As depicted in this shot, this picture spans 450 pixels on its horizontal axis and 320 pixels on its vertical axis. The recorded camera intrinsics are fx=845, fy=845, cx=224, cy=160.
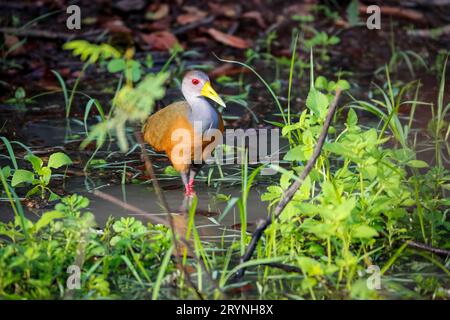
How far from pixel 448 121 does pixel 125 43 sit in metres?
3.22

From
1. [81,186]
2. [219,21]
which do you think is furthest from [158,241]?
[219,21]

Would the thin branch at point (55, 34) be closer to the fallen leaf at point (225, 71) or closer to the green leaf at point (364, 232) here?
the fallen leaf at point (225, 71)

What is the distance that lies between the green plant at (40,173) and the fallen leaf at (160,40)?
130 inches

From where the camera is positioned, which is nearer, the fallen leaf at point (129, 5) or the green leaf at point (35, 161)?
the green leaf at point (35, 161)

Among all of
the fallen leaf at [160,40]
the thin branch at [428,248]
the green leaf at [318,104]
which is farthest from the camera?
the fallen leaf at [160,40]

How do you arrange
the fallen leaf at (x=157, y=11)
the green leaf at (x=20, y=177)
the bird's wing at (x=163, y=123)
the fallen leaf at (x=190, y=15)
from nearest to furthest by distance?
1. the green leaf at (x=20, y=177)
2. the bird's wing at (x=163, y=123)
3. the fallen leaf at (x=190, y=15)
4. the fallen leaf at (x=157, y=11)

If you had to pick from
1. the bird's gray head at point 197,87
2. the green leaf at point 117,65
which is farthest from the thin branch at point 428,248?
the green leaf at point 117,65

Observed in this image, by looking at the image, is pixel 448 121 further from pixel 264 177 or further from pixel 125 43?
pixel 125 43

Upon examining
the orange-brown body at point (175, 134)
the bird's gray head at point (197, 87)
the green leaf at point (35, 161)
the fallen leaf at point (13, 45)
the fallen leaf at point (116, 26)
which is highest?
the fallen leaf at point (116, 26)

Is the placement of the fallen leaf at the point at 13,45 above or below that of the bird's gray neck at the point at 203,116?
above

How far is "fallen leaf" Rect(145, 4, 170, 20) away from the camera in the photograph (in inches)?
335

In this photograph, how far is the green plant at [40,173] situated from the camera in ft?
14.3

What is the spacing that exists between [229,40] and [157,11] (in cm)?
97

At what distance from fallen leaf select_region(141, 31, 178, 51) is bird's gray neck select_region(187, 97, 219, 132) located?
282cm
